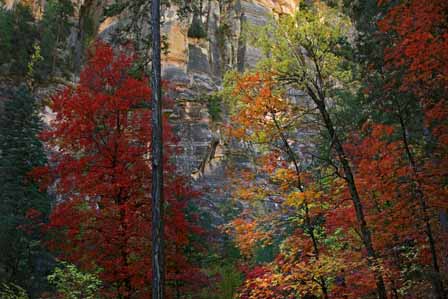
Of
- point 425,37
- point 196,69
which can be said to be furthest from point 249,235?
point 196,69

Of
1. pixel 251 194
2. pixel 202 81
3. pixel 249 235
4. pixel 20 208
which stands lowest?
pixel 249 235

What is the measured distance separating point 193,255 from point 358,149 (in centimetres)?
1119

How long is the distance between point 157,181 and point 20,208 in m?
18.9

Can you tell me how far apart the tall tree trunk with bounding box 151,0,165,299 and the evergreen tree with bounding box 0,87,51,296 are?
1417cm

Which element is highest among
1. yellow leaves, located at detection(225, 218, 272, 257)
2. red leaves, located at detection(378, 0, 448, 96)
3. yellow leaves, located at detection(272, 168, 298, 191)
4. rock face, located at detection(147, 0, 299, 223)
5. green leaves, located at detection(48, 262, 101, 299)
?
rock face, located at detection(147, 0, 299, 223)

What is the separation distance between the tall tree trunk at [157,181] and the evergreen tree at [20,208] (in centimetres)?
1417

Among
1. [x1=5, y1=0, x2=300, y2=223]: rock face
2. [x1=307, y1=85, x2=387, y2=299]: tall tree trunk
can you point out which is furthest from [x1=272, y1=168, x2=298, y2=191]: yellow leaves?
[x1=5, y1=0, x2=300, y2=223]: rock face

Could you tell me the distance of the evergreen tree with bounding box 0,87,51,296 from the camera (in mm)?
21188

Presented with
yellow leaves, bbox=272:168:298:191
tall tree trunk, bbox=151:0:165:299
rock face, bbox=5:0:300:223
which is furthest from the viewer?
rock face, bbox=5:0:300:223

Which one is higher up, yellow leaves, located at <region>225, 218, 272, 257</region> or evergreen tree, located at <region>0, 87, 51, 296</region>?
evergreen tree, located at <region>0, 87, 51, 296</region>

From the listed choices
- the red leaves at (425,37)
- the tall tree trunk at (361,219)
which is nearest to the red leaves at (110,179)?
the tall tree trunk at (361,219)

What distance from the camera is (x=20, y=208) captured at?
75.1ft

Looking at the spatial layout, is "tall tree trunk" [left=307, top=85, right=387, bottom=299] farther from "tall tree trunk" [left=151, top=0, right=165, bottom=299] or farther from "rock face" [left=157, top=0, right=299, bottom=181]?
"rock face" [left=157, top=0, right=299, bottom=181]

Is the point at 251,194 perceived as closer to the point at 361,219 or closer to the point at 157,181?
the point at 361,219
